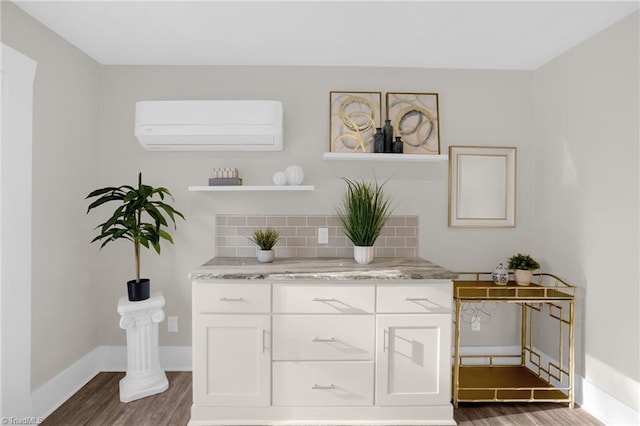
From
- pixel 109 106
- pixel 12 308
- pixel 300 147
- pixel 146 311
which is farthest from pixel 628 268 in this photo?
pixel 109 106

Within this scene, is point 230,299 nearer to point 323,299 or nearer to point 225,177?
point 323,299

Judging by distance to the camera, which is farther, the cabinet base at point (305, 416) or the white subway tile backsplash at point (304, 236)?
the white subway tile backsplash at point (304, 236)

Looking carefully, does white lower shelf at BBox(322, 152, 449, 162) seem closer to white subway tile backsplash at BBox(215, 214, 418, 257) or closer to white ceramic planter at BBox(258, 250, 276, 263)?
white subway tile backsplash at BBox(215, 214, 418, 257)

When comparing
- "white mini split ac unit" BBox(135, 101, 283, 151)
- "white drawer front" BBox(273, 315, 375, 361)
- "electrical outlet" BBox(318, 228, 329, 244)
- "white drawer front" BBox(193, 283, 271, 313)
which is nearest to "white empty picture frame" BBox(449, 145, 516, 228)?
"electrical outlet" BBox(318, 228, 329, 244)

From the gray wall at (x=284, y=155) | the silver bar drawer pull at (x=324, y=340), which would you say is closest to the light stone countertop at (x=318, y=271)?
the silver bar drawer pull at (x=324, y=340)

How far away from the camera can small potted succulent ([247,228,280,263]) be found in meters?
2.70

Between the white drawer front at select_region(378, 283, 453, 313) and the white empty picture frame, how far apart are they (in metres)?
0.90

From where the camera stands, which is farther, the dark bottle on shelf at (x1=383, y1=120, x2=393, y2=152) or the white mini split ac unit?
the dark bottle on shelf at (x1=383, y1=120, x2=393, y2=152)

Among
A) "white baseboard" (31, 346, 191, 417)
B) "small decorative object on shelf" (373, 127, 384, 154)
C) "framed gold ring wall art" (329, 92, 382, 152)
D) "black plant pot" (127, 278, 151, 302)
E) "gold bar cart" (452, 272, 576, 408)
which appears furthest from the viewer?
"framed gold ring wall art" (329, 92, 382, 152)

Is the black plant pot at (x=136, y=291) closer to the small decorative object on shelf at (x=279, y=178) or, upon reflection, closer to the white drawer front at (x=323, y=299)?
the white drawer front at (x=323, y=299)

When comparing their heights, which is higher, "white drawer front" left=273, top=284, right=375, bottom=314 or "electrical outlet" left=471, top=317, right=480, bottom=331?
"white drawer front" left=273, top=284, right=375, bottom=314

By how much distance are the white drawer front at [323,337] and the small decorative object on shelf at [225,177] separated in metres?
1.11

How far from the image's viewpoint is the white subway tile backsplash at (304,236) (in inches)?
118

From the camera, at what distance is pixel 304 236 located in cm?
301
